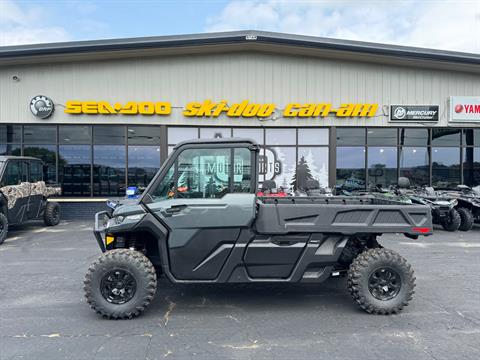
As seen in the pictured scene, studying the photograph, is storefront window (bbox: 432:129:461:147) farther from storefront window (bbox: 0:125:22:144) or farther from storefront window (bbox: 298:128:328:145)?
storefront window (bbox: 0:125:22:144)

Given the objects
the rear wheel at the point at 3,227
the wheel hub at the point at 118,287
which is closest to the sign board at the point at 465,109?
the wheel hub at the point at 118,287

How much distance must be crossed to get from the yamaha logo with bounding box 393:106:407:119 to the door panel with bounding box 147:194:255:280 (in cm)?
1146

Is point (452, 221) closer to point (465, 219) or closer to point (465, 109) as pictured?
point (465, 219)

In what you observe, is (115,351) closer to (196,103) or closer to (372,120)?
(196,103)

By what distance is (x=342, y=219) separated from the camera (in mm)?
4141

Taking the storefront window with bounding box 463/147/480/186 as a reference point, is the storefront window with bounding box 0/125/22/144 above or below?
above

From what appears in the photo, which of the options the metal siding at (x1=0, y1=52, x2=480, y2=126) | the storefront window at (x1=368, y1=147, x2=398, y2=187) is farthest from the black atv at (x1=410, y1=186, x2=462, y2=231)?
the metal siding at (x1=0, y1=52, x2=480, y2=126)

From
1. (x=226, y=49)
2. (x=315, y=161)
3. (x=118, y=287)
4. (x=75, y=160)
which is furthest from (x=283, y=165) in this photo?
(x=118, y=287)

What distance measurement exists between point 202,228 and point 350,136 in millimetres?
11040

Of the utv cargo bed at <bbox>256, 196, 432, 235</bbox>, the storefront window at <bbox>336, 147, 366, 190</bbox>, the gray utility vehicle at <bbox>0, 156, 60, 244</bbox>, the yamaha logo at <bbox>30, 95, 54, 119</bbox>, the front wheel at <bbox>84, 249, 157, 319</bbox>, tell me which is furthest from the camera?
the storefront window at <bbox>336, 147, 366, 190</bbox>

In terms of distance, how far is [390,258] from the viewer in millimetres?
4152

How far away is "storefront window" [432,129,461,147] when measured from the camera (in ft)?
45.1

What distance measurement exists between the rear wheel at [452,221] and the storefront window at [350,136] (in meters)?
4.39

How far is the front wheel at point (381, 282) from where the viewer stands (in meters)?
4.10
